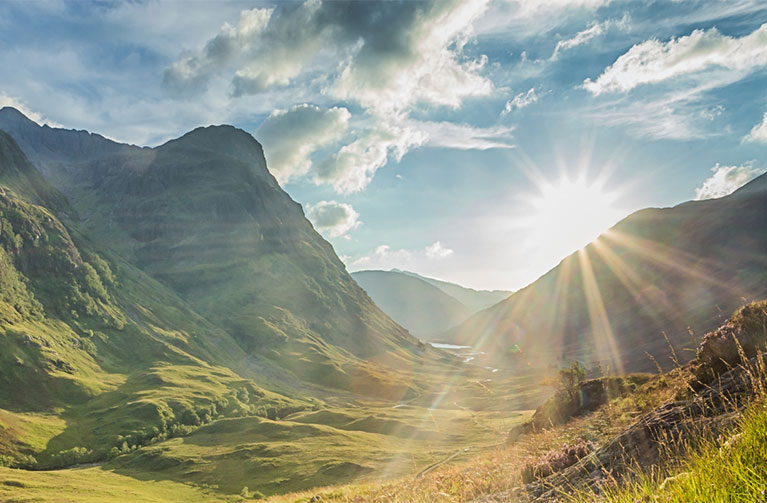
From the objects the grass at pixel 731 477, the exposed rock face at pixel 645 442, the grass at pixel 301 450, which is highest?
the grass at pixel 731 477

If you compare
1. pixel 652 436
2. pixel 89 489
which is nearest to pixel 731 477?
pixel 652 436

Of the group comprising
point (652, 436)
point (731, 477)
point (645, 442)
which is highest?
point (731, 477)

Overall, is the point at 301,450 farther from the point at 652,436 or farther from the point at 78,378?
the point at 78,378

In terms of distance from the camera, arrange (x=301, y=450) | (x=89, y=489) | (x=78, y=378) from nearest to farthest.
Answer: (x=89, y=489), (x=301, y=450), (x=78, y=378)

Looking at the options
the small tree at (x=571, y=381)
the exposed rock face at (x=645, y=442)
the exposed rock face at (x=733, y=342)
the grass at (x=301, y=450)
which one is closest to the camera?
the exposed rock face at (x=645, y=442)

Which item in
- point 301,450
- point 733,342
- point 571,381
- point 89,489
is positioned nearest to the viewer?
point 733,342

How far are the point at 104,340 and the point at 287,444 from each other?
136760 mm

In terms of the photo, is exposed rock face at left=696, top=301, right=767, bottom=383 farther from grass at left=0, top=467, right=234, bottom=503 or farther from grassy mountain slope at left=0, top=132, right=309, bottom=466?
grassy mountain slope at left=0, top=132, right=309, bottom=466

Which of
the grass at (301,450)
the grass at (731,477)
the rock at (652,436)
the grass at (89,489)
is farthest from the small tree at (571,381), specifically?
the grass at (89,489)

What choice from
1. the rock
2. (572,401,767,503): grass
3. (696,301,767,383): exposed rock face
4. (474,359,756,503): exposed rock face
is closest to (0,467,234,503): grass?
(474,359,756,503): exposed rock face

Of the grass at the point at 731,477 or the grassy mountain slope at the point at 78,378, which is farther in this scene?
the grassy mountain slope at the point at 78,378

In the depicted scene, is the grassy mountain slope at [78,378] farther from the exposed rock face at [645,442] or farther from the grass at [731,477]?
the grass at [731,477]

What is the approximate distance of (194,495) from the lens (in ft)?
249

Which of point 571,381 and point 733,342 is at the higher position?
point 733,342
